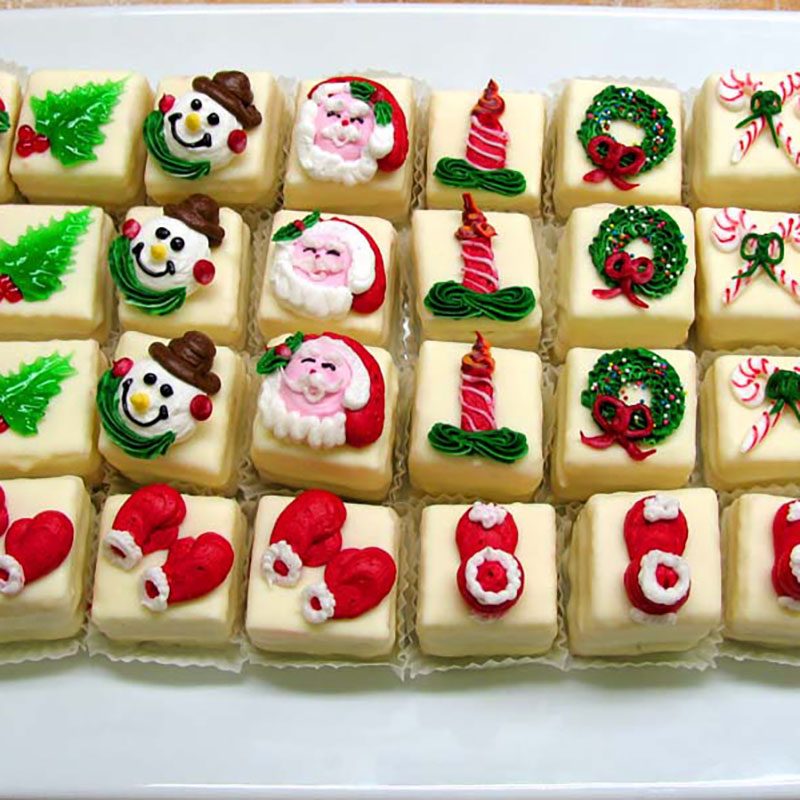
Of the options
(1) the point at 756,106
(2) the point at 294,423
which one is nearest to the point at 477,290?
(2) the point at 294,423

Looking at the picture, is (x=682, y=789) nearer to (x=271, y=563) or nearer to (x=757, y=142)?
(x=271, y=563)

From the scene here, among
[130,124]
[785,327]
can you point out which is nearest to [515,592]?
[785,327]

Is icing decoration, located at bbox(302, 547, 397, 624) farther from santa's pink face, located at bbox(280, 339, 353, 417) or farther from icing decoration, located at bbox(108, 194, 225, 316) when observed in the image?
icing decoration, located at bbox(108, 194, 225, 316)

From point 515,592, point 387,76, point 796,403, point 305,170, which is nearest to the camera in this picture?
point 515,592

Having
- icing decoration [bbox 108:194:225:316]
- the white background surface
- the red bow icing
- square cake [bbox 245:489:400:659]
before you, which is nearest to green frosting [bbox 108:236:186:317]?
icing decoration [bbox 108:194:225:316]

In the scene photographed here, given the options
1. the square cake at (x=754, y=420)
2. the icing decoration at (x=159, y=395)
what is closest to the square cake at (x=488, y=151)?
the square cake at (x=754, y=420)

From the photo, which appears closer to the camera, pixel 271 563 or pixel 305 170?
pixel 271 563

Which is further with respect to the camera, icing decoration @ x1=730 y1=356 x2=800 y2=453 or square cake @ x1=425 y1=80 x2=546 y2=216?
square cake @ x1=425 y1=80 x2=546 y2=216
